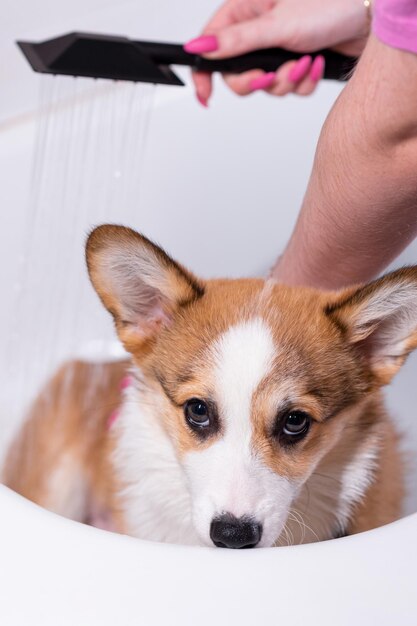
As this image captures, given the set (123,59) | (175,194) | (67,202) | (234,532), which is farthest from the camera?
(175,194)

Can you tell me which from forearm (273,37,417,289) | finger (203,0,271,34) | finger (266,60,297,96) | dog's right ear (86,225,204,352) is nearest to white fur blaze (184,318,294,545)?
dog's right ear (86,225,204,352)

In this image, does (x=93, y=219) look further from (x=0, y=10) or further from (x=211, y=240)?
(x=0, y=10)

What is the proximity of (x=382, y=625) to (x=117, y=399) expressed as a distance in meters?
0.86

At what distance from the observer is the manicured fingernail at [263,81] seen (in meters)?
1.71

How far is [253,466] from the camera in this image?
1.13 metres

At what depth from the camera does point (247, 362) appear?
3.79 feet

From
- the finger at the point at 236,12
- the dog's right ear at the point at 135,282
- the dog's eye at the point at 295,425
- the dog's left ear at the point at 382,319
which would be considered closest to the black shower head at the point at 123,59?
the finger at the point at 236,12

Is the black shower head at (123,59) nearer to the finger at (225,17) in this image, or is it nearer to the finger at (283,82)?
the finger at (283,82)

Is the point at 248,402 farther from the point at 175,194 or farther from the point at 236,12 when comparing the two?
the point at 175,194

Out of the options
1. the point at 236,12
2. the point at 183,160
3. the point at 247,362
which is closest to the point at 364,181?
the point at 247,362

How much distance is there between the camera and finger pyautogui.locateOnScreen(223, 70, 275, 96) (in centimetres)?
171

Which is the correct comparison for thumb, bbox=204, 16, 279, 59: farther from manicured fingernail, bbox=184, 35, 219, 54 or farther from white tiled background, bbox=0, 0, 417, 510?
white tiled background, bbox=0, 0, 417, 510

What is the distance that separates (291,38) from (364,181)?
0.52 meters

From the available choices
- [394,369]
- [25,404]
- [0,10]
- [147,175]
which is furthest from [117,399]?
[0,10]
